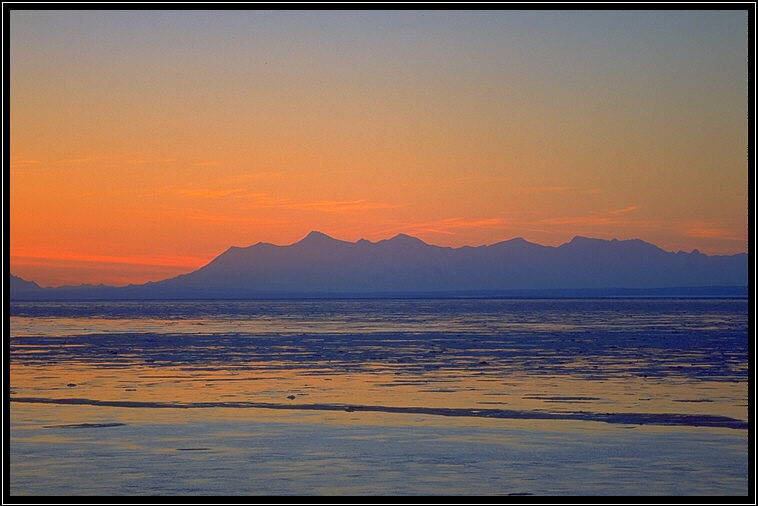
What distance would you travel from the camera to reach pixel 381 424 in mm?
18172

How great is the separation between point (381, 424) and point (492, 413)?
2732 millimetres

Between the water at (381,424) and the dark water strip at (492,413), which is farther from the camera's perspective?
the dark water strip at (492,413)

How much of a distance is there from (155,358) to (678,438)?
23300 mm

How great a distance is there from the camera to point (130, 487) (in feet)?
42.0

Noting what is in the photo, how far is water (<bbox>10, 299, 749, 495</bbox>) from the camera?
13.2 metres

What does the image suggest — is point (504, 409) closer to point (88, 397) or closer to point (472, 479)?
point (472, 479)

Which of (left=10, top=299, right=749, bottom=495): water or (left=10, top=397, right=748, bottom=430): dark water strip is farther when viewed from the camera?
(left=10, top=397, right=748, bottom=430): dark water strip

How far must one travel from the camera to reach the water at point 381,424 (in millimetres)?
→ 13219

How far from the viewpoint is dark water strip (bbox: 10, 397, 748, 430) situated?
1834 cm

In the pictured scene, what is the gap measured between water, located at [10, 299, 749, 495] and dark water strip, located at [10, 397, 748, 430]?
5 cm

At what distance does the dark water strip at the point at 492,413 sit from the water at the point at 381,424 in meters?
0.05

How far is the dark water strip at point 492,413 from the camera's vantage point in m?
18.3

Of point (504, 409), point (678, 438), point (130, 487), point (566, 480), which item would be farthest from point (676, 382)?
point (130, 487)

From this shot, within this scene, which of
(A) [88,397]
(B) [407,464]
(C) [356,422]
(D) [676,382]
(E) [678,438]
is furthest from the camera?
(D) [676,382]
